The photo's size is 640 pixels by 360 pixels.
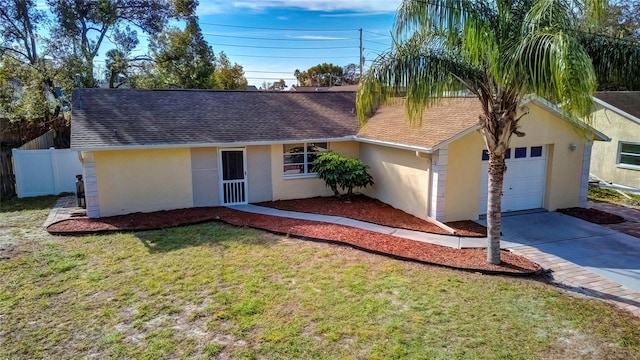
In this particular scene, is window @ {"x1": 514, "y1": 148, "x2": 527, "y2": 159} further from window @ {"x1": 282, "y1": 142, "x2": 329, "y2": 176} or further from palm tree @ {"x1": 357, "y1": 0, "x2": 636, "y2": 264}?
window @ {"x1": 282, "y1": 142, "x2": 329, "y2": 176}

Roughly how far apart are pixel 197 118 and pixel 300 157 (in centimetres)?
414

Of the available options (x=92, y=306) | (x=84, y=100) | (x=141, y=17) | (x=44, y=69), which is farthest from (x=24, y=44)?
(x=92, y=306)

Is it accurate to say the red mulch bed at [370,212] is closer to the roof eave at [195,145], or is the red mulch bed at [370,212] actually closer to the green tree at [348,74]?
the roof eave at [195,145]

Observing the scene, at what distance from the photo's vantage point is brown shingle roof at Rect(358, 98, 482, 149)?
37.9 ft

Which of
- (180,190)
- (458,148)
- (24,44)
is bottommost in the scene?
(180,190)

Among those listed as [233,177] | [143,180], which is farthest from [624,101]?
[143,180]

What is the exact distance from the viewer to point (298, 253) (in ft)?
30.3

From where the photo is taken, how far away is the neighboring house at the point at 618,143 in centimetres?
1778

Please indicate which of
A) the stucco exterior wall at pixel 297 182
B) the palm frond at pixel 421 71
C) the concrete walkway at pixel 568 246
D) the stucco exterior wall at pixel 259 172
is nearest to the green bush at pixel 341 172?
the stucco exterior wall at pixel 297 182

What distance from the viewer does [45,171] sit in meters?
15.8

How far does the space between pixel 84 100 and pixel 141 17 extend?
13.0 metres

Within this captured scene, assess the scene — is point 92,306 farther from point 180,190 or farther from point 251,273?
point 180,190

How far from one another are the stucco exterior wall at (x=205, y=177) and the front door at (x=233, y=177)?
0.21m

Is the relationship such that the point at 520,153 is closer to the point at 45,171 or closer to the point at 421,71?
the point at 421,71
